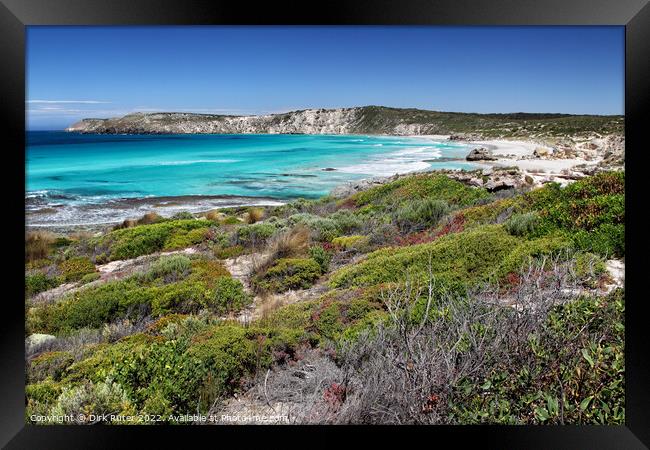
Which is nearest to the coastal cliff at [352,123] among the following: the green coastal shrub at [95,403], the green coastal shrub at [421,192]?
the green coastal shrub at [421,192]

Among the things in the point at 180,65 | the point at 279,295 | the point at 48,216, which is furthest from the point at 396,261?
the point at 48,216

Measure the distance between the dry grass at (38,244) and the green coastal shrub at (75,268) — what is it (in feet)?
0.62

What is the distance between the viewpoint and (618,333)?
3783 mm

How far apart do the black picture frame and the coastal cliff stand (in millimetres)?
1297

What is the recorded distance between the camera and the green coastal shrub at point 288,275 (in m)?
4.99

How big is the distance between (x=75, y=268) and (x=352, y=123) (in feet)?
10.1

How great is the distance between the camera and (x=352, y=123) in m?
5.37

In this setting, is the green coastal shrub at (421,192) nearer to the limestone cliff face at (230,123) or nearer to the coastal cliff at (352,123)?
the coastal cliff at (352,123)

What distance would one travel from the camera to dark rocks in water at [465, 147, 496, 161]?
545cm

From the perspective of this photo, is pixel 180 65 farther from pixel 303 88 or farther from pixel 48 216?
pixel 48 216

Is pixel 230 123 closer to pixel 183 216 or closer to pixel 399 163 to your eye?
pixel 183 216

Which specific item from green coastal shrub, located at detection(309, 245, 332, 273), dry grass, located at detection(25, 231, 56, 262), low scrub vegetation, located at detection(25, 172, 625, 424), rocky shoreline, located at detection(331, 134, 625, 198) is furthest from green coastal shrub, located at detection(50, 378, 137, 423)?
rocky shoreline, located at detection(331, 134, 625, 198)

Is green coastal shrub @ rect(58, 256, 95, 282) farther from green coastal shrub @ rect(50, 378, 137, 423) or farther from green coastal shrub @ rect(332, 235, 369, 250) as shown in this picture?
green coastal shrub @ rect(332, 235, 369, 250)

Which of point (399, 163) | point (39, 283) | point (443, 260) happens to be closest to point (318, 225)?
point (399, 163)
